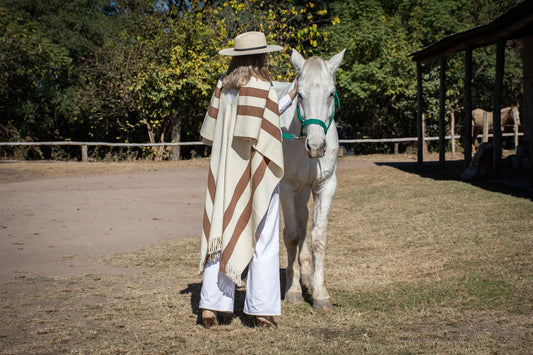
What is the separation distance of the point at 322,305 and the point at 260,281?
0.86 meters

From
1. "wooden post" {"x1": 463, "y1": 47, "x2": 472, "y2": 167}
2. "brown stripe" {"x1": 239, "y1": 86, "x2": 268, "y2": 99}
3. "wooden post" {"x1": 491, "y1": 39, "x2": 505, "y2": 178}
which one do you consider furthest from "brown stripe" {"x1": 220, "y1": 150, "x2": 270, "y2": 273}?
"wooden post" {"x1": 463, "y1": 47, "x2": 472, "y2": 167}

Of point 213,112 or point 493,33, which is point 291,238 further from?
point 493,33

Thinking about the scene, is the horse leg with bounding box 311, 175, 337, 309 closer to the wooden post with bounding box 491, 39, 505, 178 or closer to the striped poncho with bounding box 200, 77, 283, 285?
the striped poncho with bounding box 200, 77, 283, 285

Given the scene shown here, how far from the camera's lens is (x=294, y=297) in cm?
482

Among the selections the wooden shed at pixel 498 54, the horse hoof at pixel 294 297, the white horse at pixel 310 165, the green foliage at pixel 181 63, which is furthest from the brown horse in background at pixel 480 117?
the horse hoof at pixel 294 297

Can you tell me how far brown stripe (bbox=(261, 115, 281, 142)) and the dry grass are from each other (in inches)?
58.1

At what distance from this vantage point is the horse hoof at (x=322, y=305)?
4527 mm

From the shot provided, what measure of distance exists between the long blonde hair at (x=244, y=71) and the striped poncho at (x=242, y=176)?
0.06 metres

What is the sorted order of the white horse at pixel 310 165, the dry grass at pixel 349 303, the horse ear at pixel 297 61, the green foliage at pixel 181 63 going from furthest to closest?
the green foliage at pixel 181 63 < the horse ear at pixel 297 61 < the white horse at pixel 310 165 < the dry grass at pixel 349 303

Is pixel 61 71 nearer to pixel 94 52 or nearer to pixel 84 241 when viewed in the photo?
pixel 94 52

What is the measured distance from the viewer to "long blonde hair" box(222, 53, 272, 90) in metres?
3.98

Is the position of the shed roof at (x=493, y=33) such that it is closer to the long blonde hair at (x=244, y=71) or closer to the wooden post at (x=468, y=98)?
the wooden post at (x=468, y=98)

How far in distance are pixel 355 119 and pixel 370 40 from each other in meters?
4.64

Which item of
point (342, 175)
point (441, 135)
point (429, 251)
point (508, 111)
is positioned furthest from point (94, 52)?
point (429, 251)
